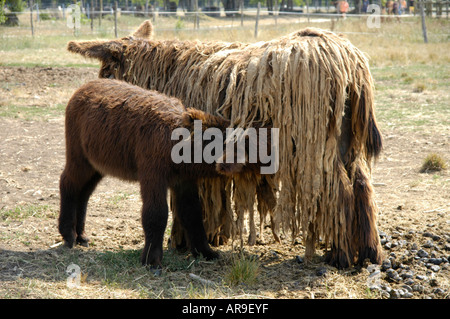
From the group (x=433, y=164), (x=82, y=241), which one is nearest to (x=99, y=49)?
(x=82, y=241)

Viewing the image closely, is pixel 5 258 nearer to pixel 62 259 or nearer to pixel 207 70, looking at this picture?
pixel 62 259

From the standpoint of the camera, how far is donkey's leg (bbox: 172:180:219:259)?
15.5 feet

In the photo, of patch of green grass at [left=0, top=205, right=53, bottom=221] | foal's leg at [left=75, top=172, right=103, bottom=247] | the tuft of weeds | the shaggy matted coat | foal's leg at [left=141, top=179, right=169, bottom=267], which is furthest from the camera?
the tuft of weeds

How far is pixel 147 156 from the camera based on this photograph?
4426 mm

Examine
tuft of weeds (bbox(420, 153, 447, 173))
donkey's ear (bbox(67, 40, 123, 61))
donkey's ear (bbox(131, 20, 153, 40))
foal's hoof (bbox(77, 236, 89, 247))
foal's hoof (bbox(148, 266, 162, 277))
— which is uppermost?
donkey's ear (bbox(131, 20, 153, 40))

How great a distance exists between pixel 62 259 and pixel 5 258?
0.49 metres

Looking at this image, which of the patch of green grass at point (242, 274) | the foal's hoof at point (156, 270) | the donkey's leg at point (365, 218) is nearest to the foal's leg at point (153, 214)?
the foal's hoof at point (156, 270)

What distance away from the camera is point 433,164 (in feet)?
24.0

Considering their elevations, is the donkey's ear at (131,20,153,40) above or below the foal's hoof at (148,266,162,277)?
above

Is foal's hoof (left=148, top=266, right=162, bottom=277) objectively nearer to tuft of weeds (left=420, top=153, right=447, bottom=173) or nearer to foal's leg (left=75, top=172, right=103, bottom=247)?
foal's leg (left=75, top=172, right=103, bottom=247)

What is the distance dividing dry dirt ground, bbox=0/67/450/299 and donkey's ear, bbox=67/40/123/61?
1.86m

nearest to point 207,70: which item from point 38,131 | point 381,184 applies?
point 381,184

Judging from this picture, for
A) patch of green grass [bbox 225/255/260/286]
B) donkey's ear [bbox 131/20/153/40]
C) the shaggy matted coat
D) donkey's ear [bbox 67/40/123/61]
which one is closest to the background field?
patch of green grass [bbox 225/255/260/286]

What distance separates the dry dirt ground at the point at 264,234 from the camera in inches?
163
